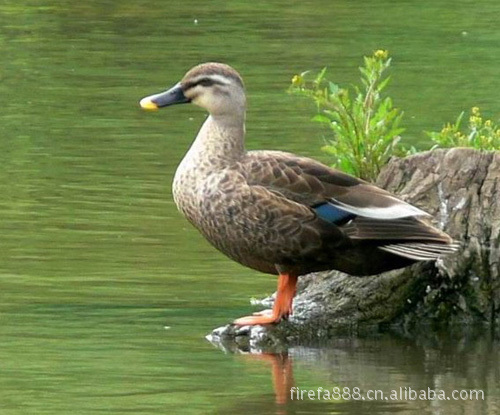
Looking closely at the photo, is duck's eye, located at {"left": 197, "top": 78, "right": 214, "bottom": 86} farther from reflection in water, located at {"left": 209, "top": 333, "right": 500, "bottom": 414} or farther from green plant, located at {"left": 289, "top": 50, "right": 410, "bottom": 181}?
reflection in water, located at {"left": 209, "top": 333, "right": 500, "bottom": 414}

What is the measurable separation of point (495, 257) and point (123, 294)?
2.00 m

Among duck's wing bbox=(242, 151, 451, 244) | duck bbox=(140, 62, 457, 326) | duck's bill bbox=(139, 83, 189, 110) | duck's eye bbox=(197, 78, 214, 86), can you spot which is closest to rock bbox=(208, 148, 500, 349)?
duck bbox=(140, 62, 457, 326)

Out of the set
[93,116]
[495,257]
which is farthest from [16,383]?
[93,116]

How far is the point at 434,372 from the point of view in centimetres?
848

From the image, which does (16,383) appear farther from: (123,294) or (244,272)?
(244,272)

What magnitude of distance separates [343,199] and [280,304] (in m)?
0.62

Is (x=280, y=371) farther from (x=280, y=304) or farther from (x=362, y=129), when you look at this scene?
(x=362, y=129)

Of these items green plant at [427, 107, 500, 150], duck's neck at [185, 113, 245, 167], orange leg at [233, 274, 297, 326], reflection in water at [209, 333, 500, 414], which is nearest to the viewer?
reflection in water at [209, 333, 500, 414]

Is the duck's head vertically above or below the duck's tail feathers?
above

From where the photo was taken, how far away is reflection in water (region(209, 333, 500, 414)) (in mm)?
7742

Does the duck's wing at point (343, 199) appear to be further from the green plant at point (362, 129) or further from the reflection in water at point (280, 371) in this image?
the green plant at point (362, 129)

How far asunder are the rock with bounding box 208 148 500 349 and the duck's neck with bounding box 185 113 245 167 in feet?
2.83

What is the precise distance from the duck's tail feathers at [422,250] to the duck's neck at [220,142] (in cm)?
97

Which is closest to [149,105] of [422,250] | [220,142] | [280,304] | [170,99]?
[170,99]
